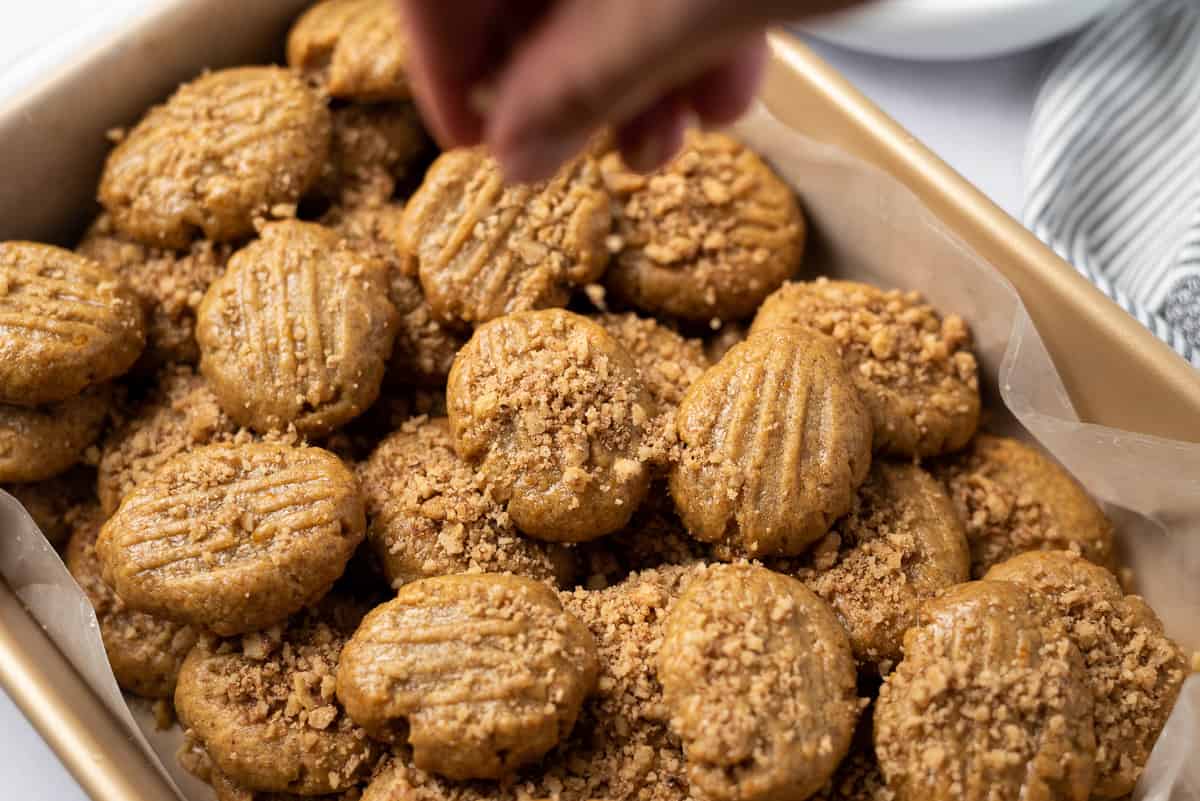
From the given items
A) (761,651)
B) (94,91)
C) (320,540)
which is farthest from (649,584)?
(94,91)

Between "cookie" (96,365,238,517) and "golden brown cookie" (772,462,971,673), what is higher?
"cookie" (96,365,238,517)

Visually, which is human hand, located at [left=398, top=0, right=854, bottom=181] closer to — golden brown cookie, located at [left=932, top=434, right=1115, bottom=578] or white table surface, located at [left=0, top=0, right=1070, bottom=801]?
golden brown cookie, located at [left=932, top=434, right=1115, bottom=578]

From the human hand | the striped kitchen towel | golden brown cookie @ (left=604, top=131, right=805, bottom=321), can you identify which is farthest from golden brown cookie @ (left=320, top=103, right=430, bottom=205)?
the striped kitchen towel

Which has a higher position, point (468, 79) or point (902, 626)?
point (468, 79)

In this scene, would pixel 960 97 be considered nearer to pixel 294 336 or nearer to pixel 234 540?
pixel 294 336


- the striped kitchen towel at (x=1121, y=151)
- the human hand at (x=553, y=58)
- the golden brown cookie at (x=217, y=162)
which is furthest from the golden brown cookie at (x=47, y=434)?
the striped kitchen towel at (x=1121, y=151)

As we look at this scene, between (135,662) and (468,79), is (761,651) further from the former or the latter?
(135,662)

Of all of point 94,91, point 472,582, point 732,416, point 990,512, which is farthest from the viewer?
point 94,91

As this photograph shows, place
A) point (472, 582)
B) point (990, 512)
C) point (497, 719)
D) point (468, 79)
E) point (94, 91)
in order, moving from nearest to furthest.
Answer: point (468, 79) < point (497, 719) < point (472, 582) < point (990, 512) < point (94, 91)
